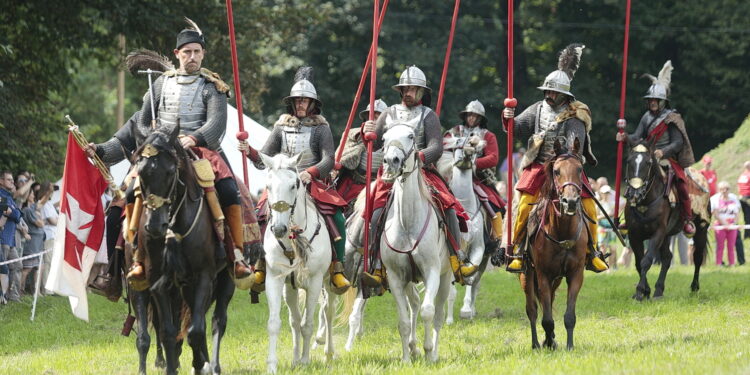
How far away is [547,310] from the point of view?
41.6 ft

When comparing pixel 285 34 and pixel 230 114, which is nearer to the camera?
pixel 230 114

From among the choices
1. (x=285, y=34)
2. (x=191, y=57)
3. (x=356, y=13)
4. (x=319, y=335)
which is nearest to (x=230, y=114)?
(x=285, y=34)

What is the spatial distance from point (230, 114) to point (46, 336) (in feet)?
24.7

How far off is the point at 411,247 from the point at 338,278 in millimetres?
891

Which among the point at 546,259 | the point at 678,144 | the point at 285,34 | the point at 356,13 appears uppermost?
the point at 356,13

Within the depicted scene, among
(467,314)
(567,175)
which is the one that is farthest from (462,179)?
(567,175)

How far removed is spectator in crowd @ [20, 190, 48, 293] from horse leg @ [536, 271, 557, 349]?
945 cm

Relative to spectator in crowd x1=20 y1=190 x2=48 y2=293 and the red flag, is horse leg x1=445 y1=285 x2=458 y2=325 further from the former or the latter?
spectator in crowd x1=20 y1=190 x2=48 y2=293

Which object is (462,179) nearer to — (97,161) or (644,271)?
(644,271)

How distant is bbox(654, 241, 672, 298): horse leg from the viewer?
724 inches

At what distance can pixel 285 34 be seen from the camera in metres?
28.9

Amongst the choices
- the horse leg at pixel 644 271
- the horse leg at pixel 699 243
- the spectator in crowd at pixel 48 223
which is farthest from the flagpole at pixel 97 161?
the horse leg at pixel 699 243

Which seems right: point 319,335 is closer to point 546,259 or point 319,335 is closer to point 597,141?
point 546,259

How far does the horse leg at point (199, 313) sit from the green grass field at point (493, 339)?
0.81m
